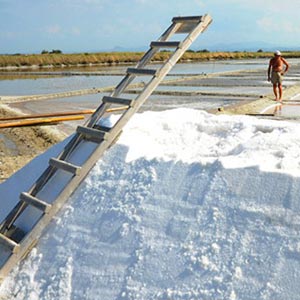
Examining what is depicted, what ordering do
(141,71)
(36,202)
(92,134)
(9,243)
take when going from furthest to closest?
(141,71) → (92,134) → (36,202) → (9,243)

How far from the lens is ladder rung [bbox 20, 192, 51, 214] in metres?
3.90

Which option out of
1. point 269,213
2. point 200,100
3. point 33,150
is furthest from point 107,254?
point 200,100

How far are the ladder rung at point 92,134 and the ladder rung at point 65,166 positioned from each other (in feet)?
1.05

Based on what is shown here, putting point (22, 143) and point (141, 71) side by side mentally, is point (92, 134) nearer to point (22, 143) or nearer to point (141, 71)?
point (141, 71)

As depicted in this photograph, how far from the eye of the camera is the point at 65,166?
4168 mm

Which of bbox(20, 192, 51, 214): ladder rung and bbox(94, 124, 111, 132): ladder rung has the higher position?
bbox(94, 124, 111, 132): ladder rung

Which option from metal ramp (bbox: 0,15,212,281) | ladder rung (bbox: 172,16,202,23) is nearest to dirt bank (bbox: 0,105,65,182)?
metal ramp (bbox: 0,15,212,281)

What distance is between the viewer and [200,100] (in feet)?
59.1

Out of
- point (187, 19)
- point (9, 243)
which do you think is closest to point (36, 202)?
point (9, 243)

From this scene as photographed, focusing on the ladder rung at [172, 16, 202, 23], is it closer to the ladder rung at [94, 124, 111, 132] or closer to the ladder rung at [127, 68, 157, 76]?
the ladder rung at [127, 68, 157, 76]

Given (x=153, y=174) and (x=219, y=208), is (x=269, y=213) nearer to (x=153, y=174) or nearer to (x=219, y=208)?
(x=219, y=208)

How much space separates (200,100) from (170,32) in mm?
13414

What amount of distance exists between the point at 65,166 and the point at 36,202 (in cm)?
38

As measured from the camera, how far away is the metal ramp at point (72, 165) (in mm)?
3896
